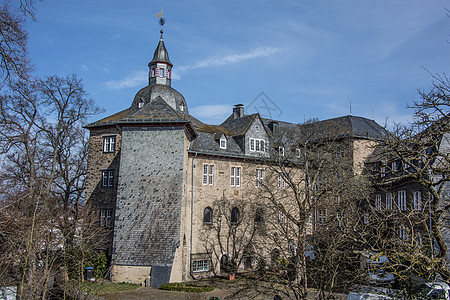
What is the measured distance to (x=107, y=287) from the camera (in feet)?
73.6

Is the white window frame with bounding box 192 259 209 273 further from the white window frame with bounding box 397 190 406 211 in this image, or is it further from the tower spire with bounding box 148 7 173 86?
the tower spire with bounding box 148 7 173 86

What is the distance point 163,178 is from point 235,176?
7.39 m

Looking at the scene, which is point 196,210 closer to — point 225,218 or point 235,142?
point 225,218

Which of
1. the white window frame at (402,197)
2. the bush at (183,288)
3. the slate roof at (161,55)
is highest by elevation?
the slate roof at (161,55)

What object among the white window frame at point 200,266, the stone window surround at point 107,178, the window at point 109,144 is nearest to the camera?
the white window frame at point 200,266

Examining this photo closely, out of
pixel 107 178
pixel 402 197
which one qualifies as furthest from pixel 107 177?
pixel 402 197

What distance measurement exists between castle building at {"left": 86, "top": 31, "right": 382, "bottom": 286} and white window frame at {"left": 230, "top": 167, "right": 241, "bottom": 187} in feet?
0.24

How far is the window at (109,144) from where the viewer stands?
98.1ft

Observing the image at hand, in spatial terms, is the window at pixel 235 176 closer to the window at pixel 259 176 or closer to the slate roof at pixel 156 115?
the window at pixel 259 176

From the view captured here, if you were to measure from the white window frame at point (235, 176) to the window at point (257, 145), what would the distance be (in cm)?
213

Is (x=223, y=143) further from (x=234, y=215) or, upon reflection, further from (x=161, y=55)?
(x=161, y=55)

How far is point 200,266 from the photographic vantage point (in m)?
27.5

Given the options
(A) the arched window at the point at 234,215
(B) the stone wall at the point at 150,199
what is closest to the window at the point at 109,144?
(B) the stone wall at the point at 150,199

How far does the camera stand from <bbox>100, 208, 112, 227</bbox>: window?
28.4 m
